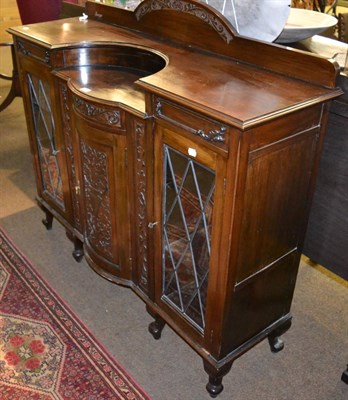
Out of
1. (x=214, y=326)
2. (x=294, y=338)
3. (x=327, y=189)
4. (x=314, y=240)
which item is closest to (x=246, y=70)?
(x=327, y=189)

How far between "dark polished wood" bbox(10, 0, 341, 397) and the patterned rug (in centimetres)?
24

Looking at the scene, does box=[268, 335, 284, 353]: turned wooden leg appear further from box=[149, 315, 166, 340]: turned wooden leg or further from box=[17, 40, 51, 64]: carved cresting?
box=[17, 40, 51, 64]: carved cresting

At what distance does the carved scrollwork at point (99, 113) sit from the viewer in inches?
56.9

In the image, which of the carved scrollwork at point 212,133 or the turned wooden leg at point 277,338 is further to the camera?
the turned wooden leg at point 277,338

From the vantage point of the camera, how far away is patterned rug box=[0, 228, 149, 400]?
60.8 inches

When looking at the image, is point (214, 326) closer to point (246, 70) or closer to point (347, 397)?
point (347, 397)

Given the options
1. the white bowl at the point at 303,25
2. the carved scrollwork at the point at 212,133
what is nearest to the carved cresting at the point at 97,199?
the carved scrollwork at the point at 212,133

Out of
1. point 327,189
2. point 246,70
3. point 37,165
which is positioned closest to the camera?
point 246,70

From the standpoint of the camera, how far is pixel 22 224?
2373 mm

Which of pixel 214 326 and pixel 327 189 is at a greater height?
pixel 327 189

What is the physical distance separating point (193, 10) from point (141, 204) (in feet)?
2.08

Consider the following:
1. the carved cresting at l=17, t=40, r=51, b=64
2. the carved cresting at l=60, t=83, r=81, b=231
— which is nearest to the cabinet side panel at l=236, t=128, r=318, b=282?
the carved cresting at l=60, t=83, r=81, b=231

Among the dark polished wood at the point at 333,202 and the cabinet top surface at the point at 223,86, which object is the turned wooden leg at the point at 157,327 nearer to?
the dark polished wood at the point at 333,202

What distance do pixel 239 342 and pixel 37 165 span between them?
4.04 ft
